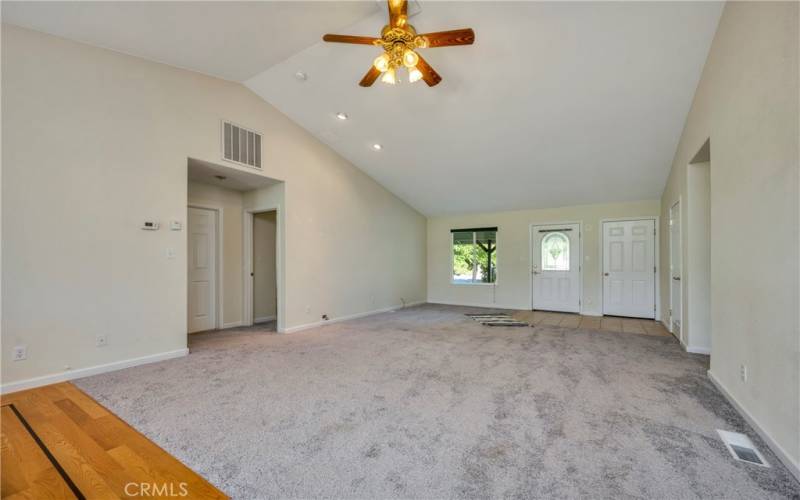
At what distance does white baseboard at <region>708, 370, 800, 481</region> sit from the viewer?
167cm

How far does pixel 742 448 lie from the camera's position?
75.7 inches

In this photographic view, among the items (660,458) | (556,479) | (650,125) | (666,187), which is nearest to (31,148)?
(556,479)

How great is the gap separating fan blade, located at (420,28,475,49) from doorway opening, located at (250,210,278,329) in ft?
13.5

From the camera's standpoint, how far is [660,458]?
183 cm

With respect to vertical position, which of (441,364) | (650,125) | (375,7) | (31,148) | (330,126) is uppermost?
(375,7)

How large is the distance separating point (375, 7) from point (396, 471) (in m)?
3.72

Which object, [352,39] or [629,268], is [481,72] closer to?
[352,39]

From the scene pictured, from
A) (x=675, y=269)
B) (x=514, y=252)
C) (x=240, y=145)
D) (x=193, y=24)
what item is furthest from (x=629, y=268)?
(x=193, y=24)

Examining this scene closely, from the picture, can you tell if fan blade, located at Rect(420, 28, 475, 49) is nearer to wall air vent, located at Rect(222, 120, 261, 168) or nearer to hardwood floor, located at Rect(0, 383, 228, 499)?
wall air vent, located at Rect(222, 120, 261, 168)

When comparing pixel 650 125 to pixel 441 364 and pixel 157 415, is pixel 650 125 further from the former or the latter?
pixel 157 415

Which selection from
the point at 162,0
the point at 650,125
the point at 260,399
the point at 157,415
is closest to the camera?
the point at 157,415

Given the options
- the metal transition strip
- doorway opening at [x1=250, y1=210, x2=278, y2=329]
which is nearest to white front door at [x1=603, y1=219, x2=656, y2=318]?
doorway opening at [x1=250, y1=210, x2=278, y2=329]

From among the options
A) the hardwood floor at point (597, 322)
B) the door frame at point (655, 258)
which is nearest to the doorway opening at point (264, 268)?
the hardwood floor at point (597, 322)

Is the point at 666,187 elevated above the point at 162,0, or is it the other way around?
the point at 162,0
